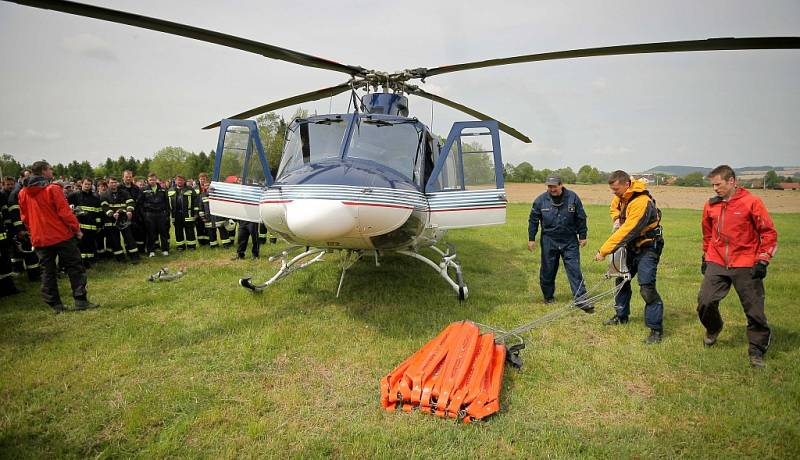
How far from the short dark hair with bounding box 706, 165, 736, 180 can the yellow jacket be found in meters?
0.60

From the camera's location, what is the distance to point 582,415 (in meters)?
3.24

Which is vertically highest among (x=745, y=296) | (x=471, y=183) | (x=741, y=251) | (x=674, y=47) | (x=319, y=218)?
(x=674, y=47)

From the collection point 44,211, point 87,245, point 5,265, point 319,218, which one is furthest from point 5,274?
point 319,218

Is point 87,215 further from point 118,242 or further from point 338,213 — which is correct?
point 338,213

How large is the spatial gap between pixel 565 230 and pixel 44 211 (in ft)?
22.5

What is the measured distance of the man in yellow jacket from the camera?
4480 millimetres

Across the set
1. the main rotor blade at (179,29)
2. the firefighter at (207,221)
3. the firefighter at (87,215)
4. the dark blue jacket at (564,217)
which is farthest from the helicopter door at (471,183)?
the firefighter at (87,215)

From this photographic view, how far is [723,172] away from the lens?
4.12 metres

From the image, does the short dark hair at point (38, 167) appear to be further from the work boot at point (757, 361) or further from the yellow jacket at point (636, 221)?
the work boot at point (757, 361)

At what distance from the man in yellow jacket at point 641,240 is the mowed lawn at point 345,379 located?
38 cm

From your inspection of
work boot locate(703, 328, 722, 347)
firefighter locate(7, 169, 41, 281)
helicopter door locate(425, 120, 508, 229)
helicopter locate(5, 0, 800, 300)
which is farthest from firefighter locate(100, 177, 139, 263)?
work boot locate(703, 328, 722, 347)

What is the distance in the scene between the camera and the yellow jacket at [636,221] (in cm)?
446

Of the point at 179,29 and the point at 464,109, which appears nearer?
the point at 179,29

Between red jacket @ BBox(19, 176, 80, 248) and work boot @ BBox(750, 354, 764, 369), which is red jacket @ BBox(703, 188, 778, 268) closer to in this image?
work boot @ BBox(750, 354, 764, 369)
